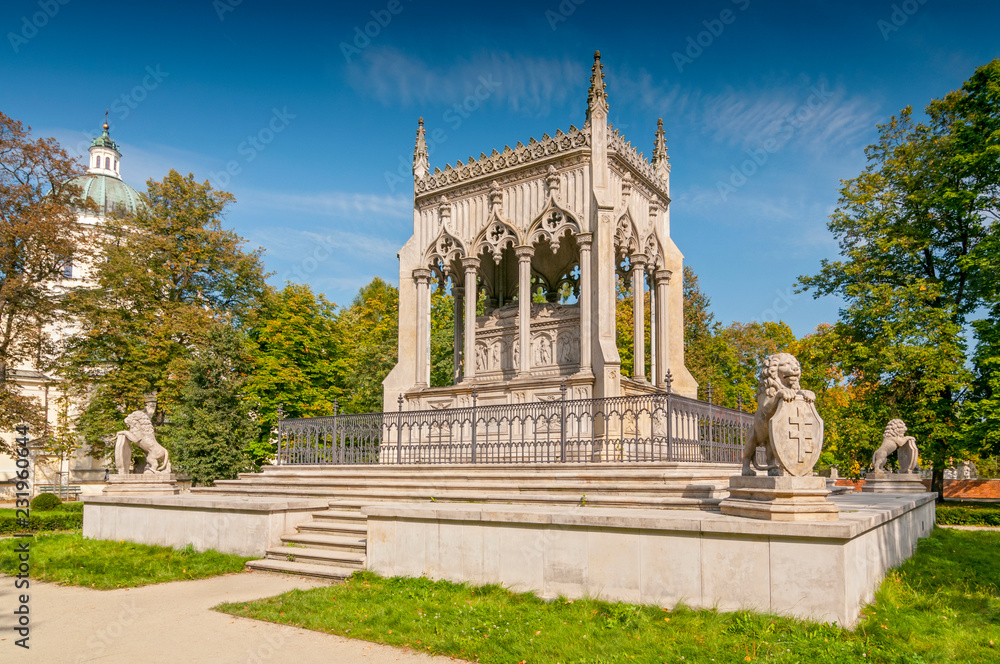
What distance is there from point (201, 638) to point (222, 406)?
919 inches

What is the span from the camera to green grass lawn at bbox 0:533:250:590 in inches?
390

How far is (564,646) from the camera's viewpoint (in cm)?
592

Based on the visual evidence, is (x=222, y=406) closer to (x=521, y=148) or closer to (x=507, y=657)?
(x=521, y=148)

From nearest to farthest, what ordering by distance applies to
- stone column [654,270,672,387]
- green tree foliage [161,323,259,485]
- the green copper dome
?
stone column [654,270,672,387]
green tree foliage [161,323,259,485]
the green copper dome

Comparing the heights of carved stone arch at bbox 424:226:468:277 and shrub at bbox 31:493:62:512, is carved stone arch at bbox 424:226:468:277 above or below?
above

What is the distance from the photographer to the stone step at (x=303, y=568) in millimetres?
9508

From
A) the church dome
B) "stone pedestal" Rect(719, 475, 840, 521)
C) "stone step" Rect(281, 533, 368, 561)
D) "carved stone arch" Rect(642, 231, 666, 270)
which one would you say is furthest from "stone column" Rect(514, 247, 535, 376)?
the church dome

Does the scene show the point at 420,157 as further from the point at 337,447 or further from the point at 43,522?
the point at 43,522

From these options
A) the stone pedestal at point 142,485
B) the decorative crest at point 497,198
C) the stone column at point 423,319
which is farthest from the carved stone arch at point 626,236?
the stone pedestal at point 142,485

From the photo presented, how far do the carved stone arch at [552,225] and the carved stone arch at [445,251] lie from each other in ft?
7.42

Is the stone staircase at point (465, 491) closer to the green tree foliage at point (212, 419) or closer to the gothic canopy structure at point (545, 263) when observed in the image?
the gothic canopy structure at point (545, 263)

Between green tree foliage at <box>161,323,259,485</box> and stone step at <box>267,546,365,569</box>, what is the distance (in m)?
18.4

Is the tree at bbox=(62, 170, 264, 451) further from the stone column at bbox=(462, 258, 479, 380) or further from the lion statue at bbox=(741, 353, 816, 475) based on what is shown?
the lion statue at bbox=(741, 353, 816, 475)

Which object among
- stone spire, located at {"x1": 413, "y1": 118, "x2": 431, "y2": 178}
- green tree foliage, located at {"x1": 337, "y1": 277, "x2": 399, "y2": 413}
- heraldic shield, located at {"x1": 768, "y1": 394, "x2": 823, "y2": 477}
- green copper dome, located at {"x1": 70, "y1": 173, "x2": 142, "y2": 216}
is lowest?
heraldic shield, located at {"x1": 768, "y1": 394, "x2": 823, "y2": 477}
